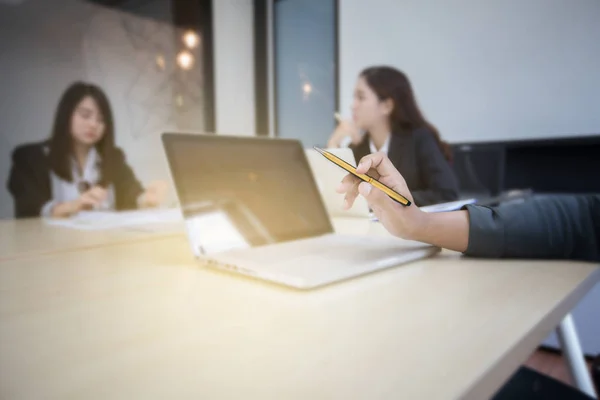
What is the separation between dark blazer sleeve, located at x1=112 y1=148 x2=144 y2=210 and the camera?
1.94m

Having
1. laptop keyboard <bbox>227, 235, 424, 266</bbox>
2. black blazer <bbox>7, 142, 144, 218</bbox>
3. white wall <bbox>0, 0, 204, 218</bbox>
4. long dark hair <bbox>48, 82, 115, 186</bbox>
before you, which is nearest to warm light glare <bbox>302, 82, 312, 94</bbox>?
white wall <bbox>0, 0, 204, 218</bbox>

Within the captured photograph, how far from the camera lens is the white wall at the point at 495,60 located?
5.08 ft

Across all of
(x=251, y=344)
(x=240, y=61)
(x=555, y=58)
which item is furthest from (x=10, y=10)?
(x=555, y=58)

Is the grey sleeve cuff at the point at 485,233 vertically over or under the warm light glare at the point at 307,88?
under

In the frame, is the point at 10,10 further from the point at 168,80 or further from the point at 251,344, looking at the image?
the point at 251,344

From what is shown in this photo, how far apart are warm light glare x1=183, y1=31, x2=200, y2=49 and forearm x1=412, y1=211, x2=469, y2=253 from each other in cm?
222

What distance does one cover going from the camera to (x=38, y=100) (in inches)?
65.9

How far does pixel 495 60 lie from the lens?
5.72 feet

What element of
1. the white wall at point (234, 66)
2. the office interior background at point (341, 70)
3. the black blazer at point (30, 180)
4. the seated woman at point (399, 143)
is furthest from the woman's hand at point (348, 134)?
the white wall at point (234, 66)

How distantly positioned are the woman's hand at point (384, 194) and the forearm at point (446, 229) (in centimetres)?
1

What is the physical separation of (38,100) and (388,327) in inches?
73.4

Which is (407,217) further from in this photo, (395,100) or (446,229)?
(395,100)

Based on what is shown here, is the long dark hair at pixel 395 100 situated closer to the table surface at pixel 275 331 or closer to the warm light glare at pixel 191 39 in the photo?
the table surface at pixel 275 331

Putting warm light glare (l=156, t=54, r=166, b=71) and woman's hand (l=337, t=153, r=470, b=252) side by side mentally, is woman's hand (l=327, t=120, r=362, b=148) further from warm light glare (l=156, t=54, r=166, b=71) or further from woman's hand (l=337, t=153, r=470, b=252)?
warm light glare (l=156, t=54, r=166, b=71)
